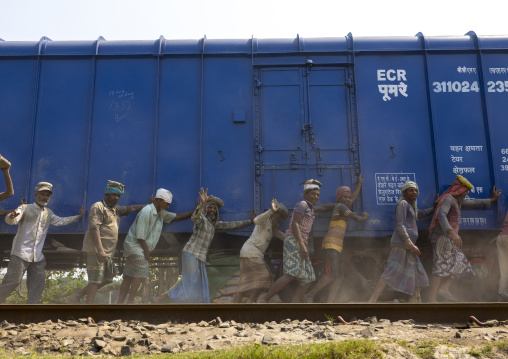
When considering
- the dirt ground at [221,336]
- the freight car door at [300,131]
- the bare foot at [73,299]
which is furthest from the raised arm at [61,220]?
the freight car door at [300,131]

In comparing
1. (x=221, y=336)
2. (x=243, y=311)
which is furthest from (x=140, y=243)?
(x=221, y=336)

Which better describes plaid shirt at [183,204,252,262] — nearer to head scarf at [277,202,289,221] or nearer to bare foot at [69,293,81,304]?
head scarf at [277,202,289,221]

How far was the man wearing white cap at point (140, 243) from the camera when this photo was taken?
19.7 ft

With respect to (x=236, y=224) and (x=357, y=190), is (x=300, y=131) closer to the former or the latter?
(x=357, y=190)

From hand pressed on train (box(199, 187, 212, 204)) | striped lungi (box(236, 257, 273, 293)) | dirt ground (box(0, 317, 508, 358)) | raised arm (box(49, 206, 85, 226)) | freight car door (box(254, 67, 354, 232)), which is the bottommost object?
dirt ground (box(0, 317, 508, 358))

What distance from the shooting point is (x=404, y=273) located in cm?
571

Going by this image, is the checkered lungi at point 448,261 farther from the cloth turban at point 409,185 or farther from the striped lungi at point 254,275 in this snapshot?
the striped lungi at point 254,275

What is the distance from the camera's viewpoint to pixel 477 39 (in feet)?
22.7

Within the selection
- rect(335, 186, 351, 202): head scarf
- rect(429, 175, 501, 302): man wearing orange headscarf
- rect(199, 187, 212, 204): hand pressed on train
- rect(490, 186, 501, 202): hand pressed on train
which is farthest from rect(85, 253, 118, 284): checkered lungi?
rect(490, 186, 501, 202): hand pressed on train

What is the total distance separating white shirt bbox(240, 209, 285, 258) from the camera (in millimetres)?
5930

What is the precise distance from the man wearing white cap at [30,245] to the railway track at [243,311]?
5.49 feet

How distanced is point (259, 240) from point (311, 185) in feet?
3.26

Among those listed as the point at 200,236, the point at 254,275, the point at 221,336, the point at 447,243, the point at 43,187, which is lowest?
the point at 221,336

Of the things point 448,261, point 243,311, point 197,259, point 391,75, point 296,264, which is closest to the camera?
point 243,311
